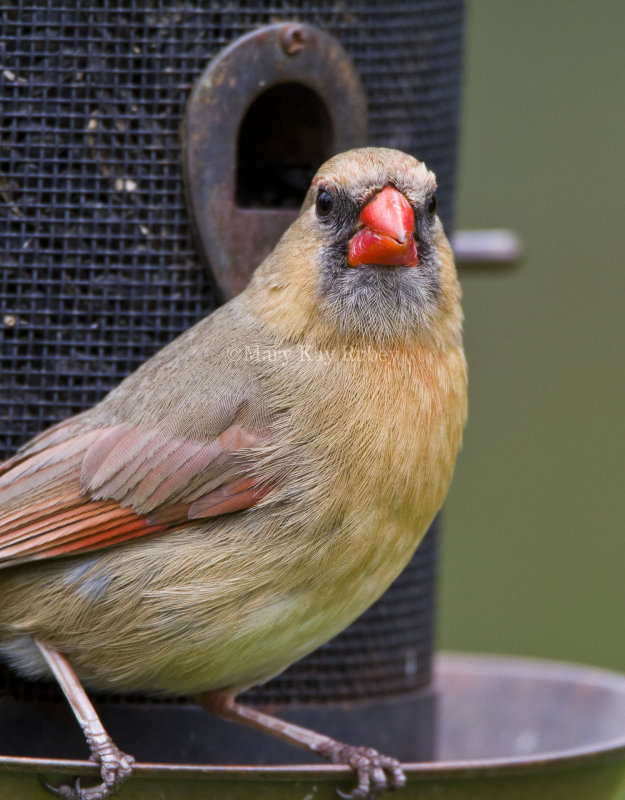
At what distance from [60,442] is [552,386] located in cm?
622

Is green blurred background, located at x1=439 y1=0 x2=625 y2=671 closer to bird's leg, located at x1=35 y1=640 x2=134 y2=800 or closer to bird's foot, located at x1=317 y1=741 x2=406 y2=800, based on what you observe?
bird's foot, located at x1=317 y1=741 x2=406 y2=800

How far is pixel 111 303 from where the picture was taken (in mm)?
5152

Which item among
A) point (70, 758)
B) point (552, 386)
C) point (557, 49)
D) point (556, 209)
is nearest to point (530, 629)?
point (552, 386)

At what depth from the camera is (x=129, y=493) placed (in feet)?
14.8

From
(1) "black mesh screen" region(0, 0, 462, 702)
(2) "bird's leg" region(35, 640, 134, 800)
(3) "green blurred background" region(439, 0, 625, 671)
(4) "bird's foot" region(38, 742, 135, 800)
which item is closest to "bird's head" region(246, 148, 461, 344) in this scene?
(1) "black mesh screen" region(0, 0, 462, 702)

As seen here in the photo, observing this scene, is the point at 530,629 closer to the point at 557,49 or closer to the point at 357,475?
the point at 557,49

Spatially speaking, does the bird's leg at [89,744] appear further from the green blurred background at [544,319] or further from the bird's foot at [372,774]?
the green blurred background at [544,319]

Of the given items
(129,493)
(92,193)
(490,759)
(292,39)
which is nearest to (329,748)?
(490,759)

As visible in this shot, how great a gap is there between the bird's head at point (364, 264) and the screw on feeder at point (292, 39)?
0.68m

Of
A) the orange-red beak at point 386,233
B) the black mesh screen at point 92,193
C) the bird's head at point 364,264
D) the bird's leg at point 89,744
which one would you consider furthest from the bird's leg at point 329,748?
the orange-red beak at point 386,233

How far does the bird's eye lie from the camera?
15.3 ft

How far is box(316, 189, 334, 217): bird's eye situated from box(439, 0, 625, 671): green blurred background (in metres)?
5.41

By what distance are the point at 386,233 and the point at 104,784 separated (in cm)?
173

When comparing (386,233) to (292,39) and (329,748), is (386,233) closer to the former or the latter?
(292,39)
